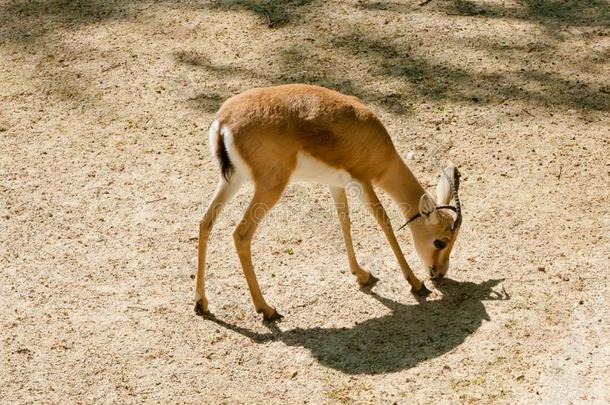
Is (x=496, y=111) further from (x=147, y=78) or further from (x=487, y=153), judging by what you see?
(x=147, y=78)

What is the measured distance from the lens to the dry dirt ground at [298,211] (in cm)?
584

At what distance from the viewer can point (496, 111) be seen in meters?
8.63

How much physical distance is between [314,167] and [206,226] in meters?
0.84

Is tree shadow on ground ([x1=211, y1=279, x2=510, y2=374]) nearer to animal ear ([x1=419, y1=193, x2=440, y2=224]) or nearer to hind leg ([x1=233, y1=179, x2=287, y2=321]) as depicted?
hind leg ([x1=233, y1=179, x2=287, y2=321])

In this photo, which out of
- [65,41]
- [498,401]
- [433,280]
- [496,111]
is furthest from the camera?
[65,41]

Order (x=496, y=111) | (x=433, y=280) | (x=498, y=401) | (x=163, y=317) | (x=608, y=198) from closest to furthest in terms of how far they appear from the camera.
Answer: (x=498, y=401), (x=163, y=317), (x=433, y=280), (x=608, y=198), (x=496, y=111)

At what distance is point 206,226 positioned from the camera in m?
6.27

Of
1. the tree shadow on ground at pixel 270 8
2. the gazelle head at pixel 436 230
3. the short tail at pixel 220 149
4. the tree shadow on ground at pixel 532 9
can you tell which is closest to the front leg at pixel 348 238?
the gazelle head at pixel 436 230

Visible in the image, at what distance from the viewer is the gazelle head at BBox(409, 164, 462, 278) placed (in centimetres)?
659

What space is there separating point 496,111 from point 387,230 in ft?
8.37

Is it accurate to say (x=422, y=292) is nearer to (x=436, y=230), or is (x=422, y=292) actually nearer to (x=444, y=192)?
(x=436, y=230)

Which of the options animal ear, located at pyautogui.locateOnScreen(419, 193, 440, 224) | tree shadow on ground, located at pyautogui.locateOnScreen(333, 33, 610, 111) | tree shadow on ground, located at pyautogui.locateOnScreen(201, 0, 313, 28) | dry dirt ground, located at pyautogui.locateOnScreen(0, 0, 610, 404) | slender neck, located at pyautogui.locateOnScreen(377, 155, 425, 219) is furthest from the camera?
tree shadow on ground, located at pyautogui.locateOnScreen(201, 0, 313, 28)

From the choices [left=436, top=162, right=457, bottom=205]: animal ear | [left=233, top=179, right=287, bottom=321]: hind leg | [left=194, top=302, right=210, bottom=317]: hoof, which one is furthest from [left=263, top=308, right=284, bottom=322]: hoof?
[left=436, top=162, right=457, bottom=205]: animal ear

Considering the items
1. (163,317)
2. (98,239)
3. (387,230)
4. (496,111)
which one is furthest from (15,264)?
(496,111)
